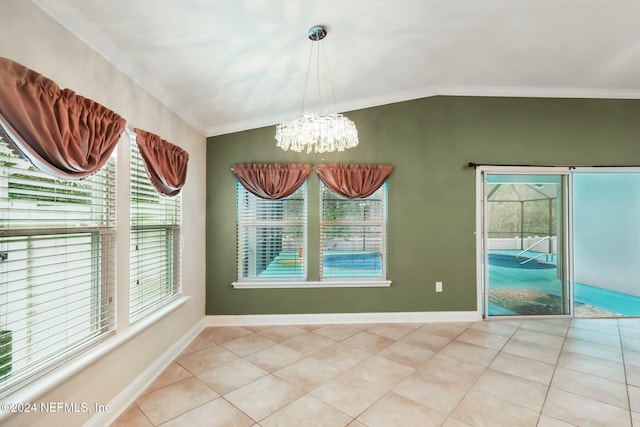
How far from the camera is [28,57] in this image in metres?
1.40

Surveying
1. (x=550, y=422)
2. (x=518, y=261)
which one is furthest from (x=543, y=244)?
(x=550, y=422)

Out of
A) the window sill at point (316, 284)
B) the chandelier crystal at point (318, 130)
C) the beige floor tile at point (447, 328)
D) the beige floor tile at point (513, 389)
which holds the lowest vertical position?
the beige floor tile at point (447, 328)

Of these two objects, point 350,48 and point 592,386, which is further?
point 350,48

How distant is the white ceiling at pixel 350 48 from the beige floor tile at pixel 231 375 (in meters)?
2.44

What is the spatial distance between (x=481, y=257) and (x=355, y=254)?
5.42 feet

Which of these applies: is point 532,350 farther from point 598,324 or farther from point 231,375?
point 231,375

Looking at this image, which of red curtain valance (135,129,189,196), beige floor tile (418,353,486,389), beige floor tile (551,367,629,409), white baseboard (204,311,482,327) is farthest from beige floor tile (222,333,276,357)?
beige floor tile (551,367,629,409)

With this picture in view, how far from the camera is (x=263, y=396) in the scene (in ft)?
7.19

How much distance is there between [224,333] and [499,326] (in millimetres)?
3321

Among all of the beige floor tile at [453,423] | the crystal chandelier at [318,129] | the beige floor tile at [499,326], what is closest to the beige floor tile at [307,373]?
the beige floor tile at [453,423]

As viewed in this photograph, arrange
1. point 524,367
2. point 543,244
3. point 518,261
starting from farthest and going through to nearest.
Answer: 1. point 518,261
2. point 543,244
3. point 524,367

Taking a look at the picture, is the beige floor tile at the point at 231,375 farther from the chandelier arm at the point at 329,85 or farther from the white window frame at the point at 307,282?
the chandelier arm at the point at 329,85

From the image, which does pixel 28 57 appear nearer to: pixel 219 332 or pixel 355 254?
pixel 219 332

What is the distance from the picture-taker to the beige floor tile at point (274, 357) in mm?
2648
